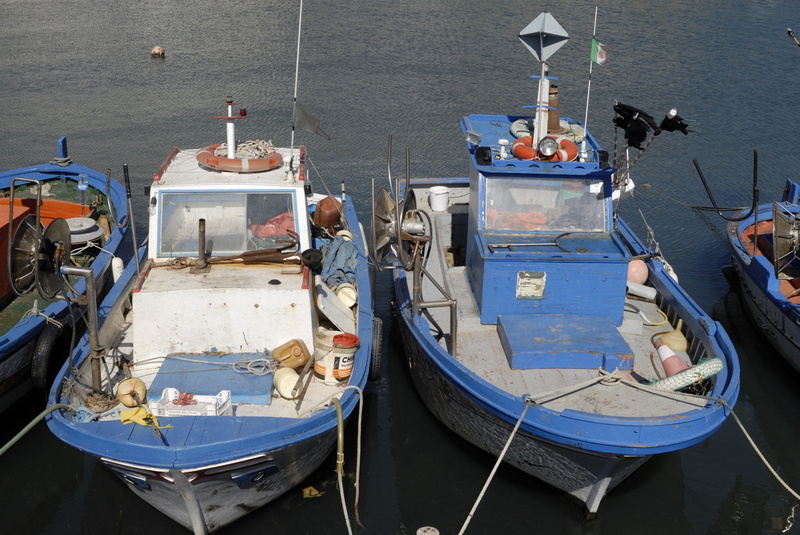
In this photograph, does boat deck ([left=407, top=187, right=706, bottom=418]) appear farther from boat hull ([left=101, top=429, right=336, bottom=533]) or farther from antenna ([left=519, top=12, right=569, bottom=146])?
antenna ([left=519, top=12, right=569, bottom=146])

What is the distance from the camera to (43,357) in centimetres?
969

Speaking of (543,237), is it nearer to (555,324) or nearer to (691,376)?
(555,324)

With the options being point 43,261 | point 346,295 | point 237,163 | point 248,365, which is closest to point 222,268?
point 248,365

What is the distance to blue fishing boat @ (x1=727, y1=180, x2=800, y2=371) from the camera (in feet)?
37.4

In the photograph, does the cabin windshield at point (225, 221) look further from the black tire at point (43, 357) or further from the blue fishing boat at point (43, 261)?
the black tire at point (43, 357)

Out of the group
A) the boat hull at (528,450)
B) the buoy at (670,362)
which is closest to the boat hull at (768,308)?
the buoy at (670,362)

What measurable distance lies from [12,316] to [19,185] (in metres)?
4.13

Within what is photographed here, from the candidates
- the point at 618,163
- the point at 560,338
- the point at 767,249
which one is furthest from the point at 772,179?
the point at 560,338

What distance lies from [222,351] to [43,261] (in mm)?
2024

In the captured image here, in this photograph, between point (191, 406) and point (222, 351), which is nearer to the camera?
point (191, 406)

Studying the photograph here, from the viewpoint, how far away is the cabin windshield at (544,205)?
9.89 metres

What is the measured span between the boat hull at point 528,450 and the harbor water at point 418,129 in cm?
50

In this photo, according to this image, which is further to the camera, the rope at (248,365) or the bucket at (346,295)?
the bucket at (346,295)

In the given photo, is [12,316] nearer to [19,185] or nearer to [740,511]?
[19,185]
